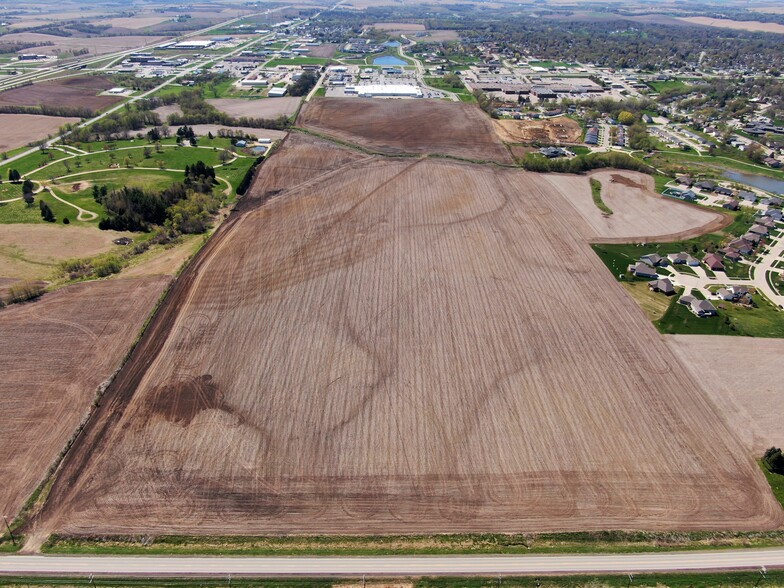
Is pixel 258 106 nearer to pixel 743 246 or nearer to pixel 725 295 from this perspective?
pixel 743 246

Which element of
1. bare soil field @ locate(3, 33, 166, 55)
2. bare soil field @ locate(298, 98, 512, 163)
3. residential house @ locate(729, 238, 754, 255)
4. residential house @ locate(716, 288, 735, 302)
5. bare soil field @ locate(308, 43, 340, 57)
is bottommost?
residential house @ locate(716, 288, 735, 302)

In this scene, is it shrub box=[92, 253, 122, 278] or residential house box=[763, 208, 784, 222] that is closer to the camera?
shrub box=[92, 253, 122, 278]

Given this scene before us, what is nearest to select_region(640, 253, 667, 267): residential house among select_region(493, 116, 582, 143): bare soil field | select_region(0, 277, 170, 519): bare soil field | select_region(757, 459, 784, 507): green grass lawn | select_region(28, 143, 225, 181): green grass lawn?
select_region(757, 459, 784, 507): green grass lawn

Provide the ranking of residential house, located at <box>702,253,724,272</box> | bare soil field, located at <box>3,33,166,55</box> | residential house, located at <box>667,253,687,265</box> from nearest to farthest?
residential house, located at <box>702,253,724,272</box>
residential house, located at <box>667,253,687,265</box>
bare soil field, located at <box>3,33,166,55</box>

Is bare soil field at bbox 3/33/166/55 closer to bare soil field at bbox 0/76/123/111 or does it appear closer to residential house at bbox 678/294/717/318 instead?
bare soil field at bbox 0/76/123/111

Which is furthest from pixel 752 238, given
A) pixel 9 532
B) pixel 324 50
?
pixel 324 50

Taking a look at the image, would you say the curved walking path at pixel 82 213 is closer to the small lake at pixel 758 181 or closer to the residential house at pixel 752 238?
the residential house at pixel 752 238

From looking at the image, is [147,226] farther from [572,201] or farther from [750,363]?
[750,363]
